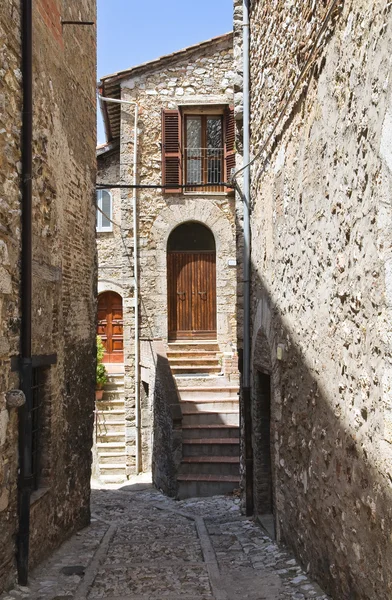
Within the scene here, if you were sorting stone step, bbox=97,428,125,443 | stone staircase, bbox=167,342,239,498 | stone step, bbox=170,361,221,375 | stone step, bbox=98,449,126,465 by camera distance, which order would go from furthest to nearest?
1. stone step, bbox=97,428,125,443
2. stone step, bbox=98,449,126,465
3. stone step, bbox=170,361,221,375
4. stone staircase, bbox=167,342,239,498

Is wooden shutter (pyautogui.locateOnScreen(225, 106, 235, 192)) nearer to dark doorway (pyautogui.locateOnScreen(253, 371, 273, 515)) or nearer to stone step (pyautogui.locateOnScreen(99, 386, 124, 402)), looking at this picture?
stone step (pyautogui.locateOnScreen(99, 386, 124, 402))

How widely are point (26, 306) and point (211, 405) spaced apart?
6.96m

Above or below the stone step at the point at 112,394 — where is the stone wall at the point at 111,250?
above

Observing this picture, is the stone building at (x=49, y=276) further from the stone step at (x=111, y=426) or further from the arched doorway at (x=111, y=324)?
the arched doorway at (x=111, y=324)

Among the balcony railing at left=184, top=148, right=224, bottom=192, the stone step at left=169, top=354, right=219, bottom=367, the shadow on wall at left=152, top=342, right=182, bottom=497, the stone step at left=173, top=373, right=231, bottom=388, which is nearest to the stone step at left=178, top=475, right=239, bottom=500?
the shadow on wall at left=152, top=342, right=182, bottom=497

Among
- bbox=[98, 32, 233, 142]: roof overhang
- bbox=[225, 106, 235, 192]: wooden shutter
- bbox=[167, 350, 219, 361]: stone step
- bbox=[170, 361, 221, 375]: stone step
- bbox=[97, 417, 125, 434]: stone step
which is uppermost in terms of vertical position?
bbox=[98, 32, 233, 142]: roof overhang

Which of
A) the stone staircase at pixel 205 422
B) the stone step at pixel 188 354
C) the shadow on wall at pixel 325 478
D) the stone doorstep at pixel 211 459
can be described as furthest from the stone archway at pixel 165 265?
the shadow on wall at pixel 325 478

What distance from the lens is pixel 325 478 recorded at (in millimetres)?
4262

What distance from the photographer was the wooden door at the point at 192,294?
14508mm

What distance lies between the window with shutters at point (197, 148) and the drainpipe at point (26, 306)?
8899 millimetres

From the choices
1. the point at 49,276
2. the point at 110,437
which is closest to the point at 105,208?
the point at 110,437

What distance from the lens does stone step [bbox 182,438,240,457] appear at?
410 inches

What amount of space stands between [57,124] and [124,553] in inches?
180

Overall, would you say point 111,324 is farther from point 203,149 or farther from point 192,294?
point 203,149
